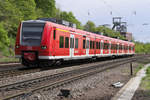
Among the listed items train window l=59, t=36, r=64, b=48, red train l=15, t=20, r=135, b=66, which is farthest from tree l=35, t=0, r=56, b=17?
train window l=59, t=36, r=64, b=48

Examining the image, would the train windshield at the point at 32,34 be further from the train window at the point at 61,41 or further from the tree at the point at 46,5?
the tree at the point at 46,5

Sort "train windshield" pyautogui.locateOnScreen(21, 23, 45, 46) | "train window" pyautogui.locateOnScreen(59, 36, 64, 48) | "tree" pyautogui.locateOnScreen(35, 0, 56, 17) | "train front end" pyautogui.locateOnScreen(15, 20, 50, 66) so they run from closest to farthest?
1. "train front end" pyautogui.locateOnScreen(15, 20, 50, 66)
2. "train windshield" pyautogui.locateOnScreen(21, 23, 45, 46)
3. "train window" pyautogui.locateOnScreen(59, 36, 64, 48)
4. "tree" pyautogui.locateOnScreen(35, 0, 56, 17)

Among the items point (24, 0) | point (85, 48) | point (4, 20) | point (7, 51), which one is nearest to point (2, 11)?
point (4, 20)

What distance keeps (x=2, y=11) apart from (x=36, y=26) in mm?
18621

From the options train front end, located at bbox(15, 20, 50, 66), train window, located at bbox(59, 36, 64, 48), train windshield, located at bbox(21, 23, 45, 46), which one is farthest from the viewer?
train window, located at bbox(59, 36, 64, 48)

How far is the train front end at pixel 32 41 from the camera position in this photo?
44.7 feet

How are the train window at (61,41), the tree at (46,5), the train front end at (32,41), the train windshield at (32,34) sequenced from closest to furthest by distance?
the train front end at (32,41)
the train windshield at (32,34)
the train window at (61,41)
the tree at (46,5)

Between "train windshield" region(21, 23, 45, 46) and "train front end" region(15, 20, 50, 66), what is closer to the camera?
"train front end" region(15, 20, 50, 66)

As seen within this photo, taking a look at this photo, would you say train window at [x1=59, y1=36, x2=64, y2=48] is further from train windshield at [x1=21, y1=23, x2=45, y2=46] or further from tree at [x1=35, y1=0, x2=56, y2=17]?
tree at [x1=35, y1=0, x2=56, y2=17]

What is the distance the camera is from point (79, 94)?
310 inches

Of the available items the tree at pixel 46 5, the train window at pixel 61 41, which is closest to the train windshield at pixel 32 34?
the train window at pixel 61 41

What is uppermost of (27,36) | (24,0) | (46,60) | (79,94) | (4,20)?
(24,0)

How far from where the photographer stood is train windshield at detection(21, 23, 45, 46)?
45.1 ft

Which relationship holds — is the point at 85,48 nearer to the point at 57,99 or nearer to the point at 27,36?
the point at 27,36
